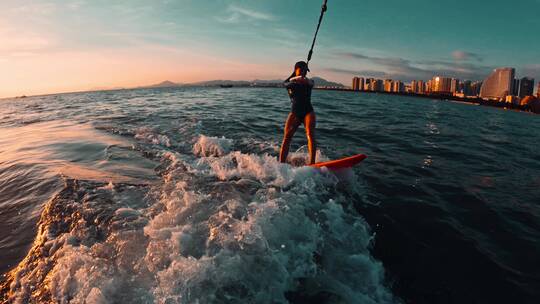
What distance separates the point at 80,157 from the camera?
366 inches

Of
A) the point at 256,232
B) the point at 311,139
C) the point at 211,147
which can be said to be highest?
the point at 311,139

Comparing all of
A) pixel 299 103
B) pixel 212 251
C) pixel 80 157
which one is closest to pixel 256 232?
pixel 212 251

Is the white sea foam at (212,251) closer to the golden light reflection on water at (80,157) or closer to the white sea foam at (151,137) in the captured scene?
the golden light reflection on water at (80,157)

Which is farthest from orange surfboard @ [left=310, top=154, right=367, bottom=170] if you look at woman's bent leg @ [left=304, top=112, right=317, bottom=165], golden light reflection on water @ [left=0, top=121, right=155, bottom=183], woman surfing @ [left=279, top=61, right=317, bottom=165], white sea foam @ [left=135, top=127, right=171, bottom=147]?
white sea foam @ [left=135, top=127, right=171, bottom=147]

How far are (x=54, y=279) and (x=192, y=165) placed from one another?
16.0 ft

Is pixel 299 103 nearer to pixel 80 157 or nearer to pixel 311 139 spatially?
pixel 311 139

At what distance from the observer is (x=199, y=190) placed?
6.25 m

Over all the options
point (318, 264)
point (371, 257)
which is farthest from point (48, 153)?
point (371, 257)

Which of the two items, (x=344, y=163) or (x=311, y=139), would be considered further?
(x=311, y=139)

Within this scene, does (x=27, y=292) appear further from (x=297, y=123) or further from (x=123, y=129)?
(x=123, y=129)

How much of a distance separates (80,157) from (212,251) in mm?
7923

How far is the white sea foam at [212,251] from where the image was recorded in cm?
340

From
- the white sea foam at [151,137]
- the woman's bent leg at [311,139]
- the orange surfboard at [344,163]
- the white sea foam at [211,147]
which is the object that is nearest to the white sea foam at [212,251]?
the orange surfboard at [344,163]

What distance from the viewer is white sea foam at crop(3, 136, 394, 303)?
3.40m
